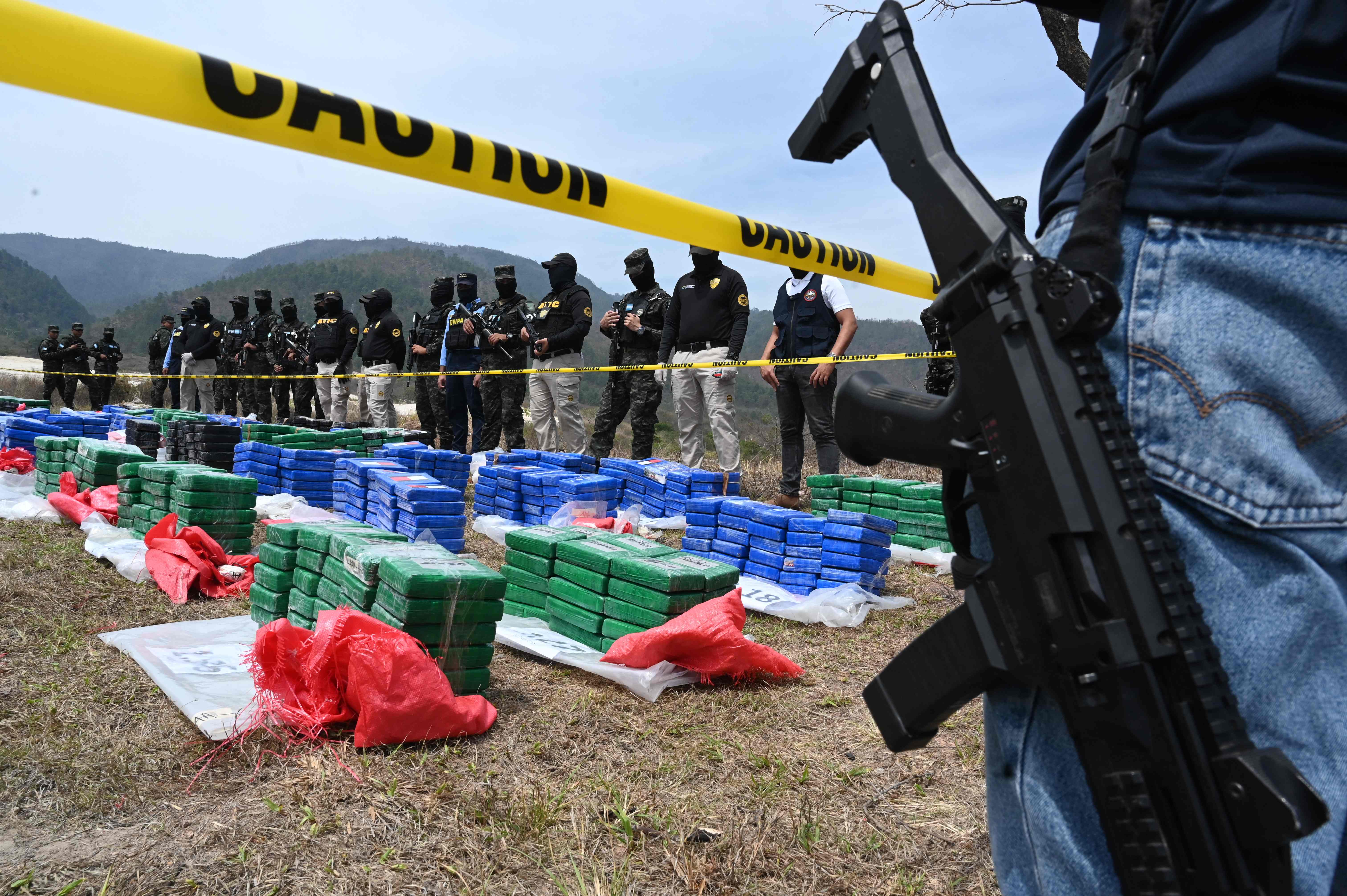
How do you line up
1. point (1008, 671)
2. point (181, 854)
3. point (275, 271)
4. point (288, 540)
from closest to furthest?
point (1008, 671), point (181, 854), point (288, 540), point (275, 271)

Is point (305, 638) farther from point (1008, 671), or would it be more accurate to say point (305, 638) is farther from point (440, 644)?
point (1008, 671)

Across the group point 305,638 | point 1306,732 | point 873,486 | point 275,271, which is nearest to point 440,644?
point 305,638

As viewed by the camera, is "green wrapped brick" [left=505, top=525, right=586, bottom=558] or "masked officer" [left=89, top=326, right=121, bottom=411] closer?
"green wrapped brick" [left=505, top=525, right=586, bottom=558]

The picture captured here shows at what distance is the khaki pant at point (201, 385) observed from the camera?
56.8 feet

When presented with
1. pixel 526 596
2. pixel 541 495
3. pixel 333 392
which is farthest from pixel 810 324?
pixel 333 392

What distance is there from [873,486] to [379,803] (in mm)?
4786

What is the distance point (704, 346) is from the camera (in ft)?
27.0

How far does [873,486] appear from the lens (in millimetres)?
6375

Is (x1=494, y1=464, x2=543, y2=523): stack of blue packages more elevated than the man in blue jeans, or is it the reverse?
the man in blue jeans

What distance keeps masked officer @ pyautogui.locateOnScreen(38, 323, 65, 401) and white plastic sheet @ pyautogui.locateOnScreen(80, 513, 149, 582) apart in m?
19.2

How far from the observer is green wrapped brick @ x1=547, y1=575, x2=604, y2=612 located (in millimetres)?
3779

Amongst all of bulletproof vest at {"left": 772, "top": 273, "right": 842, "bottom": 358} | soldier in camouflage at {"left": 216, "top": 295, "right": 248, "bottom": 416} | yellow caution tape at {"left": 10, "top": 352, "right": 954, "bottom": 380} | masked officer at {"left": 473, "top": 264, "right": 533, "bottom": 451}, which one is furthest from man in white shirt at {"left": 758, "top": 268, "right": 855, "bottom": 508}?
soldier in camouflage at {"left": 216, "top": 295, "right": 248, "bottom": 416}

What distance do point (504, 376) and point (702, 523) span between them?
560cm

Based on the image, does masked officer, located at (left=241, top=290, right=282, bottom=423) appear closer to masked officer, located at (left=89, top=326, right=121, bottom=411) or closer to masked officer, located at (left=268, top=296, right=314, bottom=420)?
masked officer, located at (left=268, top=296, right=314, bottom=420)
